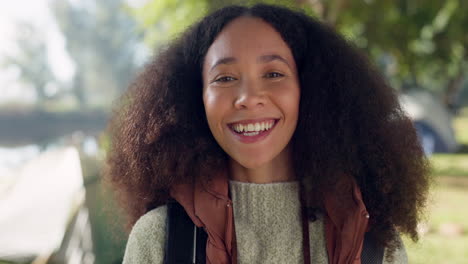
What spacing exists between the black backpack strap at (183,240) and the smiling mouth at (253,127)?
11.4 inches

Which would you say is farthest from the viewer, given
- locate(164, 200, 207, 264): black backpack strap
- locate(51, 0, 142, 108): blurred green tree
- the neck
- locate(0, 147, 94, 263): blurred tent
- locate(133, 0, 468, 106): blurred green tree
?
locate(51, 0, 142, 108): blurred green tree

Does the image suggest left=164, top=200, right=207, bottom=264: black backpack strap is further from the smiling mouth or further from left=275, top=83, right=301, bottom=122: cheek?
left=275, top=83, right=301, bottom=122: cheek

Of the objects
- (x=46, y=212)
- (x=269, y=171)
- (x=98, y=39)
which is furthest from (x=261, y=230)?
(x=98, y=39)

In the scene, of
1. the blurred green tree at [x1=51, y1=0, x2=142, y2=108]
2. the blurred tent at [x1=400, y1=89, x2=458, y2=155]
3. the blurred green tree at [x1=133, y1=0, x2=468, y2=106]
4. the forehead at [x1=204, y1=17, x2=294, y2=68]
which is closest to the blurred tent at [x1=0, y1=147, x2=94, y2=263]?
the forehead at [x1=204, y1=17, x2=294, y2=68]

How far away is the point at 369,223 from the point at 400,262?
0.15 m

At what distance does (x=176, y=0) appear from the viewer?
6.29 meters

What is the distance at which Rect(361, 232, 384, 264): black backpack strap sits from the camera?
1414 mm

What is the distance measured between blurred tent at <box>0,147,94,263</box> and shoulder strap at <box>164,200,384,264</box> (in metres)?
1.71

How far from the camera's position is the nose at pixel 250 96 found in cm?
134

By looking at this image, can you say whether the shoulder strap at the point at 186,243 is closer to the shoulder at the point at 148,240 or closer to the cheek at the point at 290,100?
the shoulder at the point at 148,240

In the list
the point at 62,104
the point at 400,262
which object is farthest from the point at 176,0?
the point at 62,104

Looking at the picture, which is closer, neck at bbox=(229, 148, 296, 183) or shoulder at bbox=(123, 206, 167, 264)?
shoulder at bbox=(123, 206, 167, 264)

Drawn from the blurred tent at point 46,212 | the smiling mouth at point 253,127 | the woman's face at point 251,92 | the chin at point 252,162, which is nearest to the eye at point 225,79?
the woman's face at point 251,92

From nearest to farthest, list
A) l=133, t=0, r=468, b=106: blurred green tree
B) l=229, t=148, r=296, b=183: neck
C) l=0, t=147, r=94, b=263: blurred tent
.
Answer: l=229, t=148, r=296, b=183: neck
l=0, t=147, r=94, b=263: blurred tent
l=133, t=0, r=468, b=106: blurred green tree
